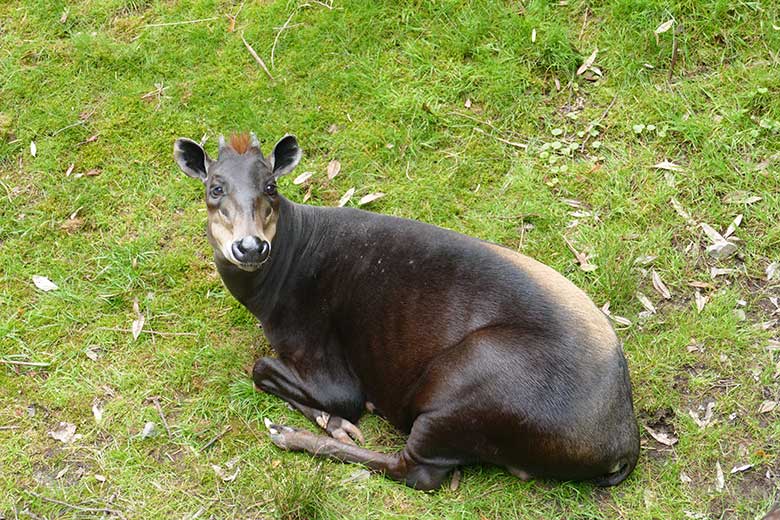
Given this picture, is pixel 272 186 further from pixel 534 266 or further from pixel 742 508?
pixel 742 508

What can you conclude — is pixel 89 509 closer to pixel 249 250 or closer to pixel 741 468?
pixel 249 250

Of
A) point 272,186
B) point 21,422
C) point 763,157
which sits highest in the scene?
point 272,186

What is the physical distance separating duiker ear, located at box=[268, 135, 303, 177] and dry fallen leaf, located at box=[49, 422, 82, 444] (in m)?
2.34

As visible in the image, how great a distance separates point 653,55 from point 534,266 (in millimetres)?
3194

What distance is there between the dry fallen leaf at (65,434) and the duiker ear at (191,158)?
202cm

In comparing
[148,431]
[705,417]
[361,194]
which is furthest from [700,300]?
[148,431]

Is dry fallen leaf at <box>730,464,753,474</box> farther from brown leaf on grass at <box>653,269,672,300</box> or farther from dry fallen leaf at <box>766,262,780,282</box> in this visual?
dry fallen leaf at <box>766,262,780,282</box>

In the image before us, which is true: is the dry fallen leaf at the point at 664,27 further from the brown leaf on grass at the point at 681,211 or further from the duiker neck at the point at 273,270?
the duiker neck at the point at 273,270

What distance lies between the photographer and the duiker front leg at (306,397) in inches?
256

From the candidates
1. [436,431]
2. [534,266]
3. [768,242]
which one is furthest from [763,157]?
[436,431]

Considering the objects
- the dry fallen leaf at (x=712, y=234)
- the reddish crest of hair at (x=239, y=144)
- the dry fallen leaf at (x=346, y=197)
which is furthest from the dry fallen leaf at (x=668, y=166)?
the reddish crest of hair at (x=239, y=144)

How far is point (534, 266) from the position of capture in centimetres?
622

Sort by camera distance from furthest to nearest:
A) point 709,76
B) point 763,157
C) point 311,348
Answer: point 709,76 → point 763,157 → point 311,348

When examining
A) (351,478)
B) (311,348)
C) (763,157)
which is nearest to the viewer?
(351,478)
